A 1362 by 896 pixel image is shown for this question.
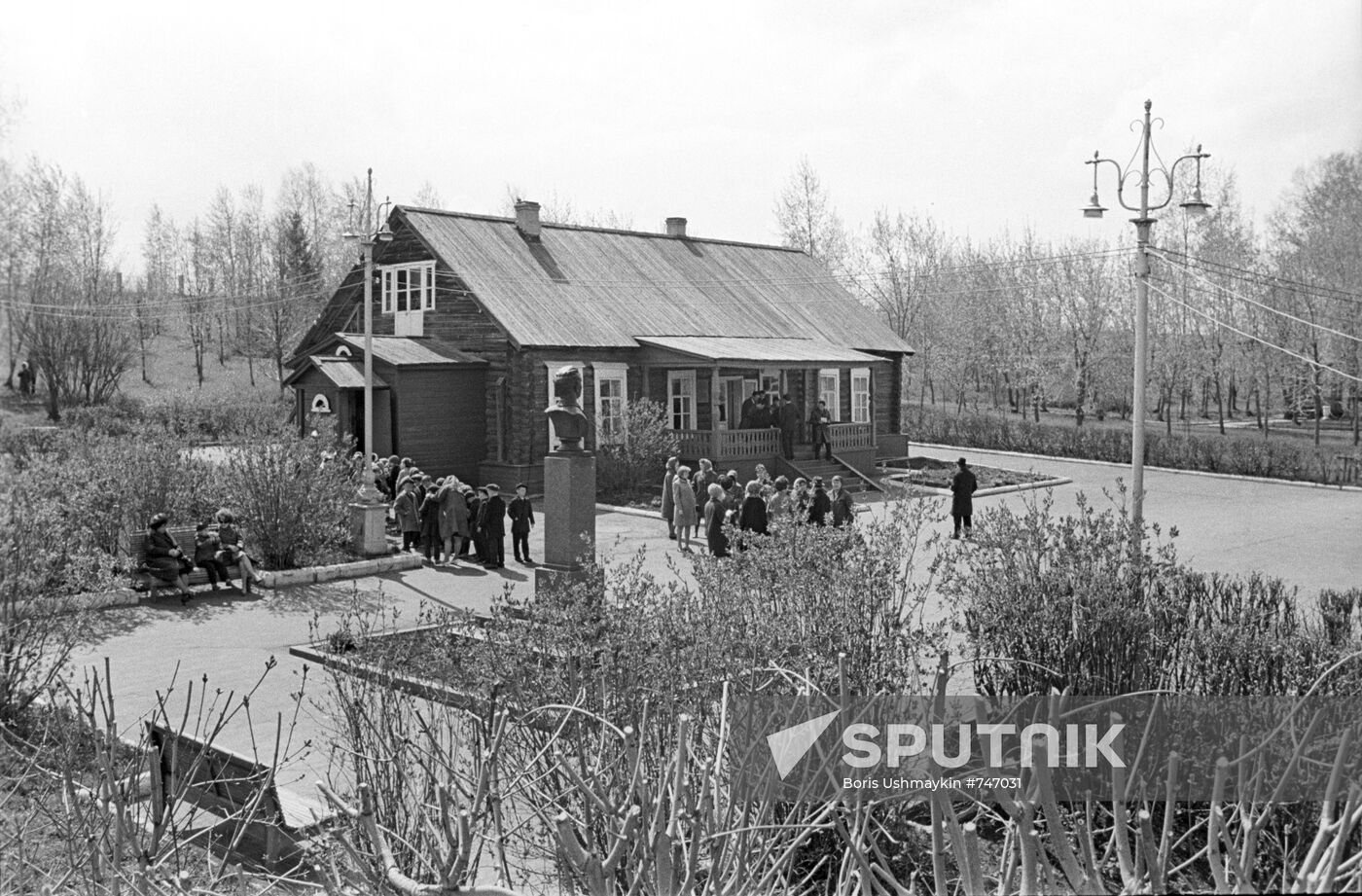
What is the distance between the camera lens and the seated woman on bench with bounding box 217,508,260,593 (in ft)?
50.9

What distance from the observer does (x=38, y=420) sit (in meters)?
27.5

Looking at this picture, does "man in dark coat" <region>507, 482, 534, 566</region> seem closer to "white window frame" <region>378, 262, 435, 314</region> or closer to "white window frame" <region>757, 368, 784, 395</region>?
"white window frame" <region>378, 262, 435, 314</region>

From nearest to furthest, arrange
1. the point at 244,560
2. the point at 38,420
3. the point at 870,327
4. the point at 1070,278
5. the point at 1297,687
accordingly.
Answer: the point at 1297,687
the point at 244,560
the point at 38,420
the point at 870,327
the point at 1070,278

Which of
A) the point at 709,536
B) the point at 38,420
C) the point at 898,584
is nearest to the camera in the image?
the point at 898,584

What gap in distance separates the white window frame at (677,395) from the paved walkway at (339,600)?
6.77 meters

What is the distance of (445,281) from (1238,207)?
32568mm

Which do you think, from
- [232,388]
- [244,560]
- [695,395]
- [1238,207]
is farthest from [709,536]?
[232,388]

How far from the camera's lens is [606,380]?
27.7 meters

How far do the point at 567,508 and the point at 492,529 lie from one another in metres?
5.30

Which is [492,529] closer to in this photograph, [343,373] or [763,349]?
[343,373]

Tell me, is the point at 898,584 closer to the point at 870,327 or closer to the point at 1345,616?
the point at 1345,616

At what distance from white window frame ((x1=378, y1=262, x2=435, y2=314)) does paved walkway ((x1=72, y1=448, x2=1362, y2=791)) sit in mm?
→ 8787

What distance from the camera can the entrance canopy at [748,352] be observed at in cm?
2741

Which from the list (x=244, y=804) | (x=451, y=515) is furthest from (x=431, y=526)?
(x=244, y=804)
